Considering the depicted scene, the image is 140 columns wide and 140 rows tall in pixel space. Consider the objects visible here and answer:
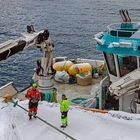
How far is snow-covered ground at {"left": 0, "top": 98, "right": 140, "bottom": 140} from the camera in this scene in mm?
15980

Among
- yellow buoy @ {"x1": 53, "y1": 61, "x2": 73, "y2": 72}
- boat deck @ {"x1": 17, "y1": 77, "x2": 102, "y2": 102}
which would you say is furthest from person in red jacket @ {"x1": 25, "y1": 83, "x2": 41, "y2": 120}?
yellow buoy @ {"x1": 53, "y1": 61, "x2": 73, "y2": 72}

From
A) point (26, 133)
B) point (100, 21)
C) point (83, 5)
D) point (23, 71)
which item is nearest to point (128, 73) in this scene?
point (26, 133)

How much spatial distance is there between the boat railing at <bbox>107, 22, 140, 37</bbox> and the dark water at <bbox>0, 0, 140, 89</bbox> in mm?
17863

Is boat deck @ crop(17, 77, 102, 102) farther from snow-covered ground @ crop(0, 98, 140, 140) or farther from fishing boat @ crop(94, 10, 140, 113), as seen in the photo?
snow-covered ground @ crop(0, 98, 140, 140)

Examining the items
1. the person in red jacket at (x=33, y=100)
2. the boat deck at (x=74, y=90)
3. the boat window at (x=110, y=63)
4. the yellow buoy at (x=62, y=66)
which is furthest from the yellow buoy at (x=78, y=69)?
the person in red jacket at (x=33, y=100)

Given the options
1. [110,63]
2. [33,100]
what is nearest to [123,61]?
A: [110,63]

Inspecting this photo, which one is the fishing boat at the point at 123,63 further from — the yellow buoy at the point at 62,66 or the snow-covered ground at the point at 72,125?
the yellow buoy at the point at 62,66

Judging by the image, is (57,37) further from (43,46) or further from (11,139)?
(11,139)

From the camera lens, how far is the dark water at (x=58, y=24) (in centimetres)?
4744

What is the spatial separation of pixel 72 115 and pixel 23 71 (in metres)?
27.1

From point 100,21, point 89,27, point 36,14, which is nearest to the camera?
point 89,27

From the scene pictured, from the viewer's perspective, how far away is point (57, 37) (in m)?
66.0

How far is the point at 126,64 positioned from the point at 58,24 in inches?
2366

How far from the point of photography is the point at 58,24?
7919 centimetres
